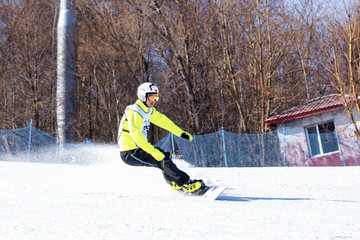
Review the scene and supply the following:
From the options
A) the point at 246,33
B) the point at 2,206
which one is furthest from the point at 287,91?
the point at 2,206

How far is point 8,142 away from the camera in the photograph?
1302 cm

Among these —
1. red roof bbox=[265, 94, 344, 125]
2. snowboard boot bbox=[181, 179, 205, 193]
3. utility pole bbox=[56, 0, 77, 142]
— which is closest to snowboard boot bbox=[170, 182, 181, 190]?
snowboard boot bbox=[181, 179, 205, 193]

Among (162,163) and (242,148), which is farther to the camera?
(242,148)

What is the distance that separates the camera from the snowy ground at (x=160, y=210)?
2264 millimetres

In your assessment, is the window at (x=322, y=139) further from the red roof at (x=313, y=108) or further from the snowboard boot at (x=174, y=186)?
the snowboard boot at (x=174, y=186)

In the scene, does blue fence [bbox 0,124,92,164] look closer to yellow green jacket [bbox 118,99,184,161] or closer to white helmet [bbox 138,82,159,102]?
yellow green jacket [bbox 118,99,184,161]

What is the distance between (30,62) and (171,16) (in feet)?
29.0

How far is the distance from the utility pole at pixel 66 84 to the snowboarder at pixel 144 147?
9398 mm

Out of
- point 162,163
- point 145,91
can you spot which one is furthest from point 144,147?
point 145,91

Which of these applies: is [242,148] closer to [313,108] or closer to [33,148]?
[313,108]

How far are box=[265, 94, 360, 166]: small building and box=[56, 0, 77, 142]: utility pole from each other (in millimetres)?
9161

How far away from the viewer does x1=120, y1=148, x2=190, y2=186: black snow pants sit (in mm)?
4250

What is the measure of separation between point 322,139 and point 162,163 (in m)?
13.7

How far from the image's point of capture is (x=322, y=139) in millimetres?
16141
